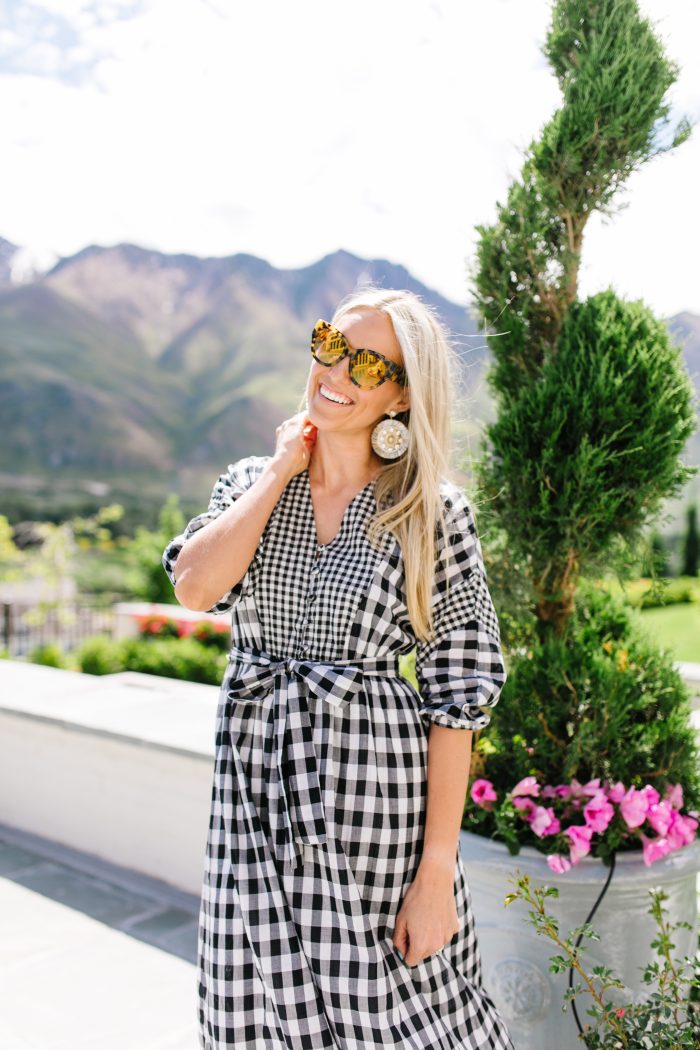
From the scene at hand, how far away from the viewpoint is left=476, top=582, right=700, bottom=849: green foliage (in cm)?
211

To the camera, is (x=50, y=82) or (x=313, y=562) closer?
(x=313, y=562)

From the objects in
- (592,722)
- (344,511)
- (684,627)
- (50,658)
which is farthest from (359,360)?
(684,627)

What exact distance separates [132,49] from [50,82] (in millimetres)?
14721

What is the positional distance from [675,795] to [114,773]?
7.52 feet

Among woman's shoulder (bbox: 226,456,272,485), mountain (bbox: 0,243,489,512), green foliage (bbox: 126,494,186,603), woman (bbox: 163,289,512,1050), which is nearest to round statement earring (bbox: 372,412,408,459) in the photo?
woman (bbox: 163,289,512,1050)

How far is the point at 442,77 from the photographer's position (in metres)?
2.67

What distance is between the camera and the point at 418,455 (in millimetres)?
1525

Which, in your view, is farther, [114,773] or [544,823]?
[114,773]

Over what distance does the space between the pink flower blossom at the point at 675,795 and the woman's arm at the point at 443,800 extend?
875mm

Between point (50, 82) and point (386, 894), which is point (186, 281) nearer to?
point (50, 82)

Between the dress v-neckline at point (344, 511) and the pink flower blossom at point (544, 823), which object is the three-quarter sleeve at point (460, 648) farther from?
the pink flower blossom at point (544, 823)

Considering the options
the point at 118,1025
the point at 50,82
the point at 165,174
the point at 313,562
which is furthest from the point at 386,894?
the point at 165,174

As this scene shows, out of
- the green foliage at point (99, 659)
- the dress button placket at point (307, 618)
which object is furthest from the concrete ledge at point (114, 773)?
the green foliage at point (99, 659)

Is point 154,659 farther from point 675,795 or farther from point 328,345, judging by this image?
point 328,345
